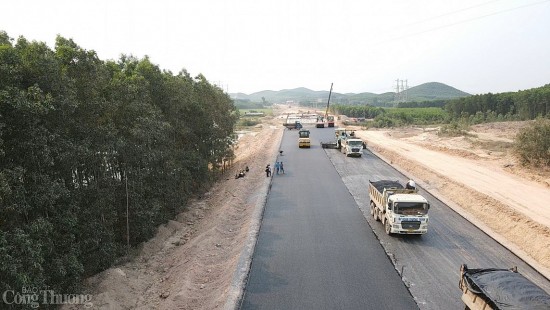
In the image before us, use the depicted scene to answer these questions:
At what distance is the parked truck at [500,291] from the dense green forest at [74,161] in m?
13.9

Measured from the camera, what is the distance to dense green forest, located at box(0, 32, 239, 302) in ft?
39.2

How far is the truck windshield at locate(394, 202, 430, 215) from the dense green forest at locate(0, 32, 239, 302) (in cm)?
1317

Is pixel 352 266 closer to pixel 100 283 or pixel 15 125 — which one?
pixel 100 283

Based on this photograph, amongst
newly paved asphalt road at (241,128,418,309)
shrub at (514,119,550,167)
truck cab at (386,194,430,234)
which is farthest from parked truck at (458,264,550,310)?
shrub at (514,119,550,167)

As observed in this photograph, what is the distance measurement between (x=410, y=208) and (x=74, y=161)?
1573cm

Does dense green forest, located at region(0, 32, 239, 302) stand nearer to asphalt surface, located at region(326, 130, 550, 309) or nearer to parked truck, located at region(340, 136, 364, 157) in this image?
asphalt surface, located at region(326, 130, 550, 309)

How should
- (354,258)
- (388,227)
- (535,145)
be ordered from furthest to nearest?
(535,145) → (388,227) → (354,258)

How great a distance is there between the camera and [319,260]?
687 inches

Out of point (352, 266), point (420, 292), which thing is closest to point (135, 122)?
point (352, 266)

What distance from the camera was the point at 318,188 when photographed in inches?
1192

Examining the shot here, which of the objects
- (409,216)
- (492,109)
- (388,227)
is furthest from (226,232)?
(492,109)

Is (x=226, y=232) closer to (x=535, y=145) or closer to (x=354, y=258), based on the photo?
(x=354, y=258)

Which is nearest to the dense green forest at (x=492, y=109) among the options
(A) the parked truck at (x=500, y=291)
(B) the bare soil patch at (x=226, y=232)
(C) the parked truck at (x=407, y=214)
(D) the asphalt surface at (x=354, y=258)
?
(B) the bare soil patch at (x=226, y=232)

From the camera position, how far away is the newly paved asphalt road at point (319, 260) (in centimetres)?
1415
